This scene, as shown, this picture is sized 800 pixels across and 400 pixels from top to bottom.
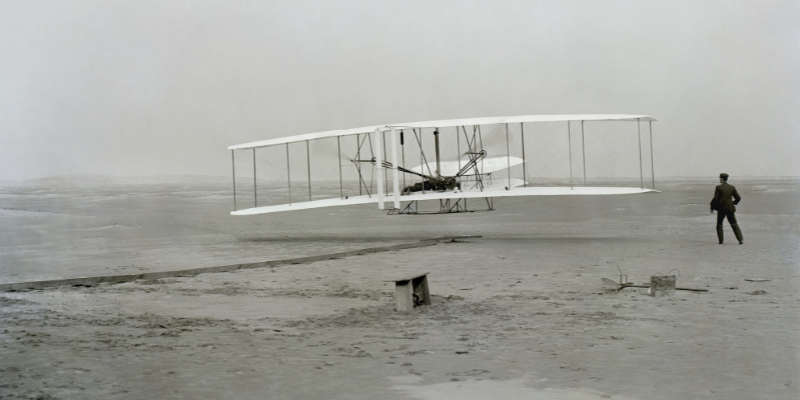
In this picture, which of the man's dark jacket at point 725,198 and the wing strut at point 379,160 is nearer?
the man's dark jacket at point 725,198

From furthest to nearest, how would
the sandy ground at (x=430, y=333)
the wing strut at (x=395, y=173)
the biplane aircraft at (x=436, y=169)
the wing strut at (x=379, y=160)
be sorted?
1. the wing strut at (x=395, y=173)
2. the wing strut at (x=379, y=160)
3. the biplane aircraft at (x=436, y=169)
4. the sandy ground at (x=430, y=333)

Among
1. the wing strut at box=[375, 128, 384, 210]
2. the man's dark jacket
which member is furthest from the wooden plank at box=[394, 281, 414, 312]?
the wing strut at box=[375, 128, 384, 210]

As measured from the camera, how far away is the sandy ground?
5715mm

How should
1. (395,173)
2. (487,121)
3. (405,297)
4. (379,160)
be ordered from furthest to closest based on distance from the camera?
Result: 1. (487,121)
2. (395,173)
3. (379,160)
4. (405,297)

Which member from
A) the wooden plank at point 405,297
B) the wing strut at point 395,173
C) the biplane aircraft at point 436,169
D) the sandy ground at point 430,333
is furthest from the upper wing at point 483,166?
the wooden plank at point 405,297

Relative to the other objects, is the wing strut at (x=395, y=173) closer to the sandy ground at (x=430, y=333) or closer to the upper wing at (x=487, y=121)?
the upper wing at (x=487, y=121)

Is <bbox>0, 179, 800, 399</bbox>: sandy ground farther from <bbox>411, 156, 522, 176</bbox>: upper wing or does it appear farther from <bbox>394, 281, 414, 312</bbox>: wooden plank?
<bbox>411, 156, 522, 176</bbox>: upper wing

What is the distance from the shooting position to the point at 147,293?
33.9ft

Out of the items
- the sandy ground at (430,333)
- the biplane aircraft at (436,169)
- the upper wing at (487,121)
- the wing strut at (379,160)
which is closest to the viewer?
the sandy ground at (430,333)

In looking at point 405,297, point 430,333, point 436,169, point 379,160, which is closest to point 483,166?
point 436,169

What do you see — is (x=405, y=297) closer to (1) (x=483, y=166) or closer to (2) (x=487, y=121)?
(2) (x=487, y=121)

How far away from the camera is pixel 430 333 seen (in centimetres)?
749

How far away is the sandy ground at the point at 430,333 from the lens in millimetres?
5715

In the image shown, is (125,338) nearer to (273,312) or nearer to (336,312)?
(273,312)
